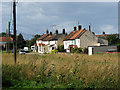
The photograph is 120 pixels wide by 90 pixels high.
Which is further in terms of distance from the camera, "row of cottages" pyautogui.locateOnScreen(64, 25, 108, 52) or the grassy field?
"row of cottages" pyautogui.locateOnScreen(64, 25, 108, 52)

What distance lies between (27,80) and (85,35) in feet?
148

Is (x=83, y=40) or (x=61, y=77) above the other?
(x=83, y=40)

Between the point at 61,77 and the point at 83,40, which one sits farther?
the point at 83,40

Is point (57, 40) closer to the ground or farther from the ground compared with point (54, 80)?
farther from the ground

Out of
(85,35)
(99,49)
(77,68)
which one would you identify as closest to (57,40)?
(85,35)

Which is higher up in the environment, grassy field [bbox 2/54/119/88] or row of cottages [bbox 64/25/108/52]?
row of cottages [bbox 64/25/108/52]

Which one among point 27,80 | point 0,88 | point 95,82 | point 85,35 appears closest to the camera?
point 0,88

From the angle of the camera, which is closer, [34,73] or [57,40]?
[34,73]

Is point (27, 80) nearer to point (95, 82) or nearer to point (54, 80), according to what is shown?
point (54, 80)

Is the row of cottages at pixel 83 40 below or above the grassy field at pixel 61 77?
above

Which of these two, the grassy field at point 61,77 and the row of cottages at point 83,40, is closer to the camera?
the grassy field at point 61,77

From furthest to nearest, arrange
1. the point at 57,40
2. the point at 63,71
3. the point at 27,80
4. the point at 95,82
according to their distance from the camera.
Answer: the point at 57,40, the point at 63,71, the point at 27,80, the point at 95,82

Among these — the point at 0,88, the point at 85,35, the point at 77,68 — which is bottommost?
the point at 0,88

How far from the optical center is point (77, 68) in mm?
8320
